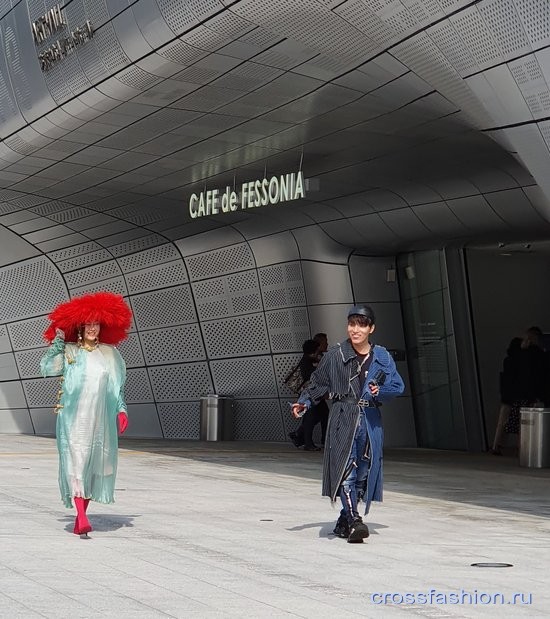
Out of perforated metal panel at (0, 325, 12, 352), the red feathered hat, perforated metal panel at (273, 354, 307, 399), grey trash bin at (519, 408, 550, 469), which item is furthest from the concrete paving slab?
perforated metal panel at (0, 325, 12, 352)

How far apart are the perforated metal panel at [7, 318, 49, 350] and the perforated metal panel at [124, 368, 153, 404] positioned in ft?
8.32

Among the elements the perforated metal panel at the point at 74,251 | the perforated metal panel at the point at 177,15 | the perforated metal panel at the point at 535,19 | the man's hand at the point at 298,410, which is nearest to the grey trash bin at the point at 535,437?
the perforated metal panel at the point at 535,19

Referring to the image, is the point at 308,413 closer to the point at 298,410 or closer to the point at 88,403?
the point at 88,403

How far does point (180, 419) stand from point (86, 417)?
52.6 feet

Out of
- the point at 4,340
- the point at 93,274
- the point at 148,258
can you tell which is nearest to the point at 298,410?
the point at 148,258

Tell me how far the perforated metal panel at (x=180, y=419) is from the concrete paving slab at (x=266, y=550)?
398 inches

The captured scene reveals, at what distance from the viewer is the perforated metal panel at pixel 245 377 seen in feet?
75.5

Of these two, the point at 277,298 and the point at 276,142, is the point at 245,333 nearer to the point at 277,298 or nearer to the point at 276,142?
the point at 277,298

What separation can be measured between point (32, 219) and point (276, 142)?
28.1 feet

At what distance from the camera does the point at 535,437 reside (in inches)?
653

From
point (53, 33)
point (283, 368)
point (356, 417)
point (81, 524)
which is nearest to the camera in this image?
point (81, 524)

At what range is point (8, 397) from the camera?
28.5 meters

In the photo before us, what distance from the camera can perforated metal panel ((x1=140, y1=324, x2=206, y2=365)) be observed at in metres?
24.6

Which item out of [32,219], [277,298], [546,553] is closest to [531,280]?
[277,298]
